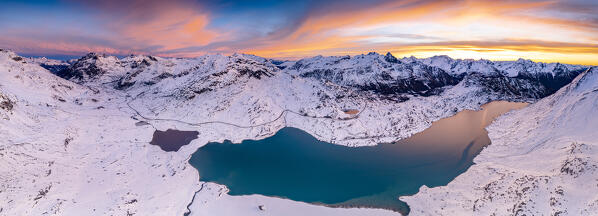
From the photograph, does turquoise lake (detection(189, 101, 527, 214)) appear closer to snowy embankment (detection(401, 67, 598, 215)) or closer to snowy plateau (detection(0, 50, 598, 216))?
snowy plateau (detection(0, 50, 598, 216))

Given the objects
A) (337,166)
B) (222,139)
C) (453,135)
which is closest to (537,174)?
(337,166)

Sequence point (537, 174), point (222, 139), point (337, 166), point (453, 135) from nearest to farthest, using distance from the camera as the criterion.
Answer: point (537, 174), point (337, 166), point (222, 139), point (453, 135)

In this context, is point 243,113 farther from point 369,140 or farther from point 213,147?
point 369,140

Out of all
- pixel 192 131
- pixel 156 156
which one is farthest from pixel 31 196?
pixel 192 131

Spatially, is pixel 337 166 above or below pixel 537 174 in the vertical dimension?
below

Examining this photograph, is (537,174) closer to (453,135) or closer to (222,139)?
(453,135)

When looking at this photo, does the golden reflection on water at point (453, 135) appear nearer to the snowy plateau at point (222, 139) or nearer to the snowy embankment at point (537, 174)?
the snowy plateau at point (222, 139)

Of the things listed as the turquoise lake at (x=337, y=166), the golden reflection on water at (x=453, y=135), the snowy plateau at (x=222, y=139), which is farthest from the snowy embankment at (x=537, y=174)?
the golden reflection on water at (x=453, y=135)
